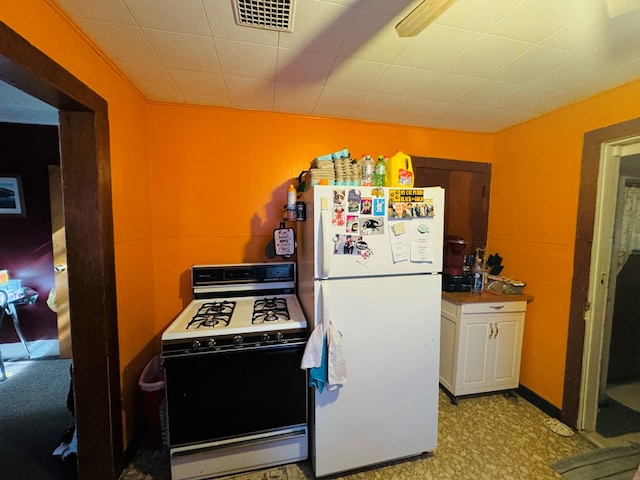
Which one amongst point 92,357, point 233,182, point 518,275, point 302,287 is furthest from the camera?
point 518,275

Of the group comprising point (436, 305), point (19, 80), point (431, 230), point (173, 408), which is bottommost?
point (173, 408)

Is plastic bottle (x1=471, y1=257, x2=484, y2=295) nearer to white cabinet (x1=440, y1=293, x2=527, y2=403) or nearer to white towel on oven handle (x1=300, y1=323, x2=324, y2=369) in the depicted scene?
white cabinet (x1=440, y1=293, x2=527, y2=403)

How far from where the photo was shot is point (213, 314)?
1.72 m

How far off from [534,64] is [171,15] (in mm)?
1886

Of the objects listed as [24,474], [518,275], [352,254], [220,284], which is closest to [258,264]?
[220,284]

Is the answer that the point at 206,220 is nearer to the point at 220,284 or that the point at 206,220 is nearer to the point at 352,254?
the point at 220,284

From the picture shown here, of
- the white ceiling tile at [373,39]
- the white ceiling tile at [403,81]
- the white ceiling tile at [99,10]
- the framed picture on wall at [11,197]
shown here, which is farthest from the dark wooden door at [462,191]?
the framed picture on wall at [11,197]

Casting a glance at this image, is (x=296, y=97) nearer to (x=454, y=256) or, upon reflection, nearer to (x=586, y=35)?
(x=586, y=35)

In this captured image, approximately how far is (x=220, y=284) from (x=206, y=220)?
0.55 meters

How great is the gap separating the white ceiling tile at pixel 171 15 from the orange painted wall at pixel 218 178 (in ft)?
2.90

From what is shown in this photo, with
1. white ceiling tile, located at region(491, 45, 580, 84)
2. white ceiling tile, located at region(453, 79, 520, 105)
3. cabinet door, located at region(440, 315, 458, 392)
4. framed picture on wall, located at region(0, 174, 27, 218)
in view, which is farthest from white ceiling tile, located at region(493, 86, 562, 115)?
framed picture on wall, located at region(0, 174, 27, 218)

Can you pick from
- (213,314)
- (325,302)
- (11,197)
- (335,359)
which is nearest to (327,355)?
(335,359)

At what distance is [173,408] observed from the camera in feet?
4.72

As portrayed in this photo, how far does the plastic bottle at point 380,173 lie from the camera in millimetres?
1627
